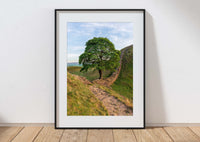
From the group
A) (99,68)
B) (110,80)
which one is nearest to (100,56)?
(99,68)

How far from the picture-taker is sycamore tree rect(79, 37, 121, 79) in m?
1.86

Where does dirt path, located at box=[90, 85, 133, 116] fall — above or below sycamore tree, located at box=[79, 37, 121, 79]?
below

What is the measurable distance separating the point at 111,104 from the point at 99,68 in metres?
0.29

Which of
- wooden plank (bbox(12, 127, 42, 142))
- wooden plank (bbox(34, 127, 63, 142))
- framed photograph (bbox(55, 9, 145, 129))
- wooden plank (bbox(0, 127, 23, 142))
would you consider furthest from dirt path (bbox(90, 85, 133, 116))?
wooden plank (bbox(0, 127, 23, 142))

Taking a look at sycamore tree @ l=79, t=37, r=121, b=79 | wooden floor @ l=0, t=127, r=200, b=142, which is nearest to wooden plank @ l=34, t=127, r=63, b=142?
wooden floor @ l=0, t=127, r=200, b=142

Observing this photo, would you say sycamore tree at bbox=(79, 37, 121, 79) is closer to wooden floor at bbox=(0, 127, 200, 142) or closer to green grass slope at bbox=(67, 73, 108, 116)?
green grass slope at bbox=(67, 73, 108, 116)

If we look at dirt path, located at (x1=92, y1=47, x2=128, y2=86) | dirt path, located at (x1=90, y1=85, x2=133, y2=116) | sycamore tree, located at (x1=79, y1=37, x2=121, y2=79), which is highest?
sycamore tree, located at (x1=79, y1=37, x2=121, y2=79)

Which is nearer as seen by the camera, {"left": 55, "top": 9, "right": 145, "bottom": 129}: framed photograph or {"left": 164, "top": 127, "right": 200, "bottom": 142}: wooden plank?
{"left": 164, "top": 127, "right": 200, "bottom": 142}: wooden plank

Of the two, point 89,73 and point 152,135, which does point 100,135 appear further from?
point 89,73

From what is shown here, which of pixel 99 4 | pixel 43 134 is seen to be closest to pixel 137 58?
pixel 99 4

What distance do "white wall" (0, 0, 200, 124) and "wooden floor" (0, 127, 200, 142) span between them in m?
0.10

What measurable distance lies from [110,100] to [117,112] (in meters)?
0.11

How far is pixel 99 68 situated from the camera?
187cm

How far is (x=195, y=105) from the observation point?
1.90 m
